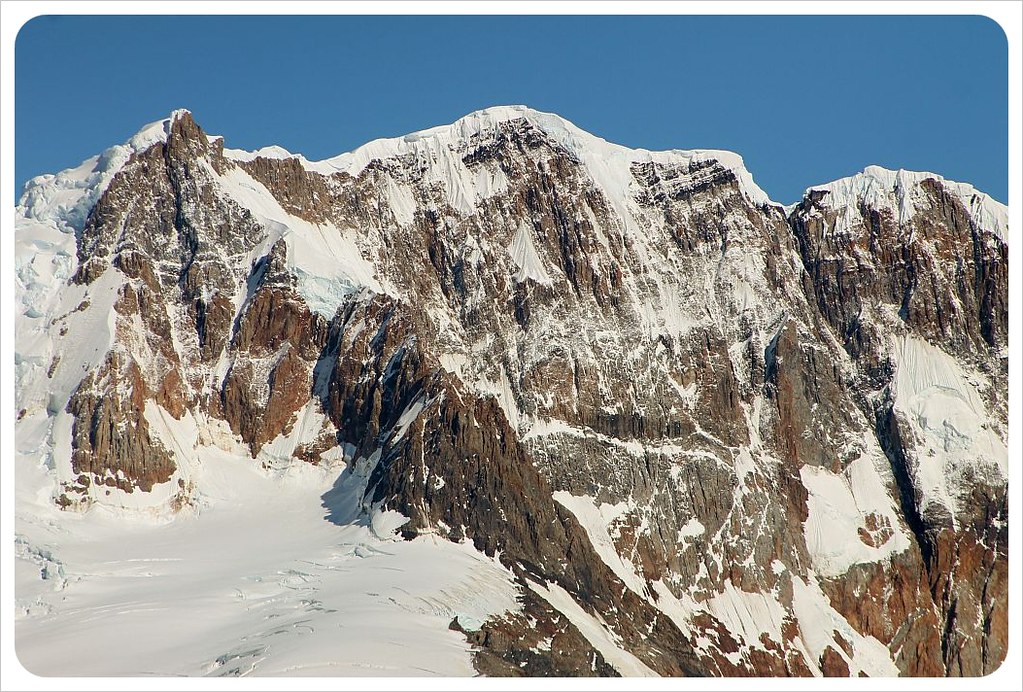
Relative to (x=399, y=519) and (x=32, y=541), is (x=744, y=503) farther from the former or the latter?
(x=32, y=541)

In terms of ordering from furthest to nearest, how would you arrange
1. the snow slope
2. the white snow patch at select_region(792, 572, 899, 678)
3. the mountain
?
the white snow patch at select_region(792, 572, 899, 678) < the mountain < the snow slope

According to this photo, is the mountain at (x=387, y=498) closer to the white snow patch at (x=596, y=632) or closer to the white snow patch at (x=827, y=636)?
the white snow patch at (x=827, y=636)

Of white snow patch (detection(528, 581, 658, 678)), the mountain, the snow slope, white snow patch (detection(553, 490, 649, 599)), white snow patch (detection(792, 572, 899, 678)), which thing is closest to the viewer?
the snow slope

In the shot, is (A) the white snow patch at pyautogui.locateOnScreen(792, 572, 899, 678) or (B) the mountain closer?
(B) the mountain

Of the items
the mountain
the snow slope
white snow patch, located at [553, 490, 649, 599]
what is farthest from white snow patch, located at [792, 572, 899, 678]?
the snow slope

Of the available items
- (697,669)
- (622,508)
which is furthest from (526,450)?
(697,669)

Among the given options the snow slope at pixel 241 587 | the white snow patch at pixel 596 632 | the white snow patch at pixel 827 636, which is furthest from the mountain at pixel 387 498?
the white snow patch at pixel 596 632

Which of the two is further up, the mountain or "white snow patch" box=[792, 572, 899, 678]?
the mountain

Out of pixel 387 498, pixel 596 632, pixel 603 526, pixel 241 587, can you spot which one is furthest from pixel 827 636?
pixel 241 587

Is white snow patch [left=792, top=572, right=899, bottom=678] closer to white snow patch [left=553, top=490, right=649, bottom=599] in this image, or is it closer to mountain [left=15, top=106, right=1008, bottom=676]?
mountain [left=15, top=106, right=1008, bottom=676]

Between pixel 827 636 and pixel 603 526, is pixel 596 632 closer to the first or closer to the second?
pixel 603 526

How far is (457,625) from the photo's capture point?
440 feet

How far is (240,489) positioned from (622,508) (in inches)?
2089

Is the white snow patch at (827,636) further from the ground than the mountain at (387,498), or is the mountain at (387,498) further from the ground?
the mountain at (387,498)
